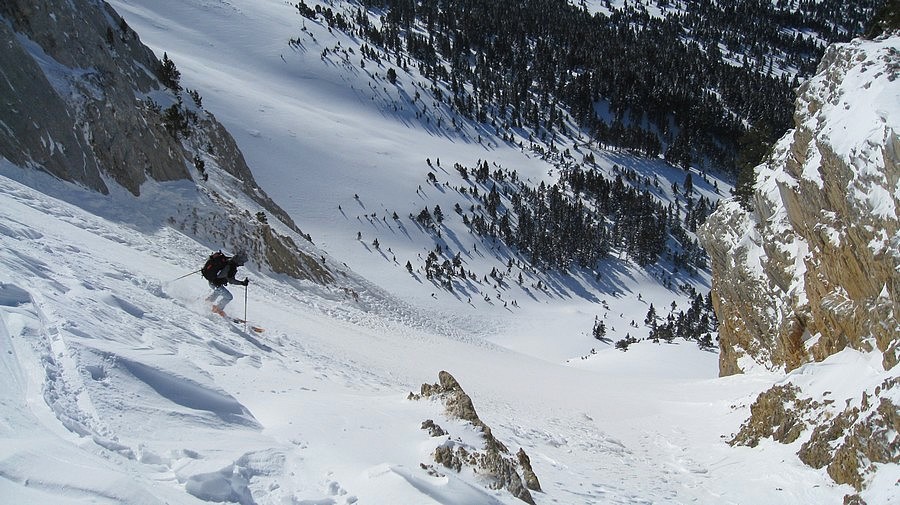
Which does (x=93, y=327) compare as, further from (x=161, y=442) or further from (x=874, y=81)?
(x=874, y=81)

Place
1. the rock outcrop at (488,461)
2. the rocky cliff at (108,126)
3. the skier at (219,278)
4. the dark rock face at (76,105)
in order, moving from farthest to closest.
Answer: the rocky cliff at (108,126), the dark rock face at (76,105), the skier at (219,278), the rock outcrop at (488,461)

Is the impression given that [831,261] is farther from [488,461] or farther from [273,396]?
[273,396]

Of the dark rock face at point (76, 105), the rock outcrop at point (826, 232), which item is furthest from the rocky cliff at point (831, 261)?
the dark rock face at point (76, 105)

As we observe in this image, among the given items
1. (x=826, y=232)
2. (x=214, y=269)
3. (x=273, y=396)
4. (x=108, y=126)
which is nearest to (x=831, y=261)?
(x=826, y=232)

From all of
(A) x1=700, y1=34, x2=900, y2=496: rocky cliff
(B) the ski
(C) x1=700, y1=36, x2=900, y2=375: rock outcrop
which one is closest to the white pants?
(B) the ski

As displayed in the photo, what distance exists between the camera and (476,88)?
14375cm

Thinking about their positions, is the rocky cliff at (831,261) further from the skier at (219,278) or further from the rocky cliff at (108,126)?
the rocky cliff at (108,126)

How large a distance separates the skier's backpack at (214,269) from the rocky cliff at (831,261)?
14661 mm

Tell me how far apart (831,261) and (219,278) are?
1780 centimetres

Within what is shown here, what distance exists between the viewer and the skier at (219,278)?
1366cm

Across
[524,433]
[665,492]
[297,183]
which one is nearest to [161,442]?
[524,433]

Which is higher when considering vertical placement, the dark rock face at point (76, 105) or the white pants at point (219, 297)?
the dark rock face at point (76, 105)

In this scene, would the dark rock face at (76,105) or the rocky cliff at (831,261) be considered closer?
the rocky cliff at (831,261)

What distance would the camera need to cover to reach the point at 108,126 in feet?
78.9
